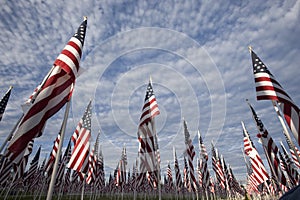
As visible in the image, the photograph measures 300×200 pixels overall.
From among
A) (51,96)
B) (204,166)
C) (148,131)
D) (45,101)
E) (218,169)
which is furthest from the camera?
(218,169)

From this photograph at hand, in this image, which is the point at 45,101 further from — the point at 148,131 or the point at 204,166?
the point at 204,166

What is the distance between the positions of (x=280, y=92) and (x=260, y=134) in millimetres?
5228

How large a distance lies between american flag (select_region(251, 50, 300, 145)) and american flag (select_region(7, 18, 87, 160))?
987cm

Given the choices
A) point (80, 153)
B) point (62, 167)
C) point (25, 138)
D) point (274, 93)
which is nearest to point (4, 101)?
point (80, 153)

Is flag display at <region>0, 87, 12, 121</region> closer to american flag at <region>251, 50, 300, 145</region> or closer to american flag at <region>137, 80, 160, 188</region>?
american flag at <region>137, 80, 160, 188</region>

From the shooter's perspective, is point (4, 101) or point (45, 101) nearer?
point (45, 101)

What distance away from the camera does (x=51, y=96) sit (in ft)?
20.1

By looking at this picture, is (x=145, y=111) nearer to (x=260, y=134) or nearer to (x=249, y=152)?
(x=260, y=134)

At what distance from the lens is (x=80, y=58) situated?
23.9 ft

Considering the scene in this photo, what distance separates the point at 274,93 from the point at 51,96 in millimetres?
10718

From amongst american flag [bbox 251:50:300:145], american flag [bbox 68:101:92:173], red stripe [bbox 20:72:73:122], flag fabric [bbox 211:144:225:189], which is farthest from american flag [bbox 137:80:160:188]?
flag fabric [bbox 211:144:225:189]

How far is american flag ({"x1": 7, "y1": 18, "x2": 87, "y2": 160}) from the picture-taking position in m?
5.38

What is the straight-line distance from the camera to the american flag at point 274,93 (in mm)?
8570

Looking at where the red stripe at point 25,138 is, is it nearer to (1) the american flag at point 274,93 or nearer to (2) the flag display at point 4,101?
(1) the american flag at point 274,93
